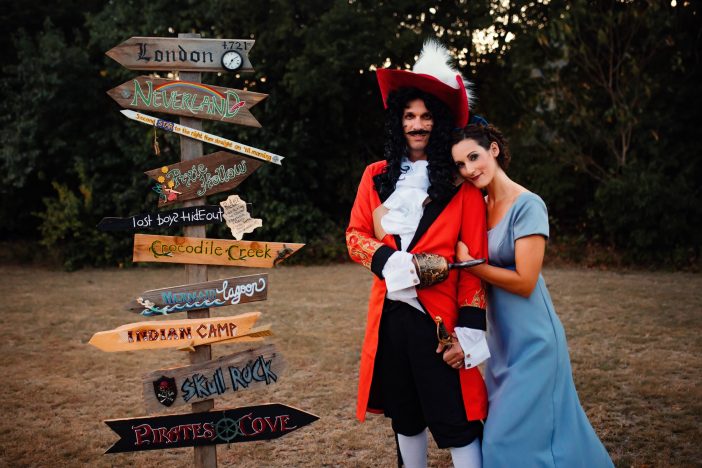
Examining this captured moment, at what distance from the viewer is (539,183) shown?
35.7 feet

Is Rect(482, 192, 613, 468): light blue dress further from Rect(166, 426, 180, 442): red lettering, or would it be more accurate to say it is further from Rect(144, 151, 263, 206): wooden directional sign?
Rect(166, 426, 180, 442): red lettering

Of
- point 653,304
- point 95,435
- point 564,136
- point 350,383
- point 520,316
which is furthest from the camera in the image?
point 564,136

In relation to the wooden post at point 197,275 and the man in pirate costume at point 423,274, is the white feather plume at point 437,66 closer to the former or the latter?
the man in pirate costume at point 423,274

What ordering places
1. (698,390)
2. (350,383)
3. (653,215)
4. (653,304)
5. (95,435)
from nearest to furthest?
(95,435), (698,390), (350,383), (653,304), (653,215)

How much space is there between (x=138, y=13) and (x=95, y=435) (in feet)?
30.2

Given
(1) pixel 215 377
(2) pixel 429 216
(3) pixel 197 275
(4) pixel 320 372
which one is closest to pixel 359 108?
(4) pixel 320 372

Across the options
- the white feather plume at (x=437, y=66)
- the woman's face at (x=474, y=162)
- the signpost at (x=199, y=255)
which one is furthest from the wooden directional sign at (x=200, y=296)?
the white feather plume at (x=437, y=66)

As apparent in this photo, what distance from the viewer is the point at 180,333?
274 cm

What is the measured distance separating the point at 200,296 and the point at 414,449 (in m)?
1.17

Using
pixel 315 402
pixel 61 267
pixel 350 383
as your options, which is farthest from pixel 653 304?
pixel 61 267

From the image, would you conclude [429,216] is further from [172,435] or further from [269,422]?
[172,435]

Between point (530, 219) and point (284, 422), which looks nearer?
point (530, 219)

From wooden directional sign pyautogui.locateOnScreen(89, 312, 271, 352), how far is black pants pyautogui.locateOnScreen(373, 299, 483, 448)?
682 mm

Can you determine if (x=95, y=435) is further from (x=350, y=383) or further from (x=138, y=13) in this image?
(x=138, y=13)
